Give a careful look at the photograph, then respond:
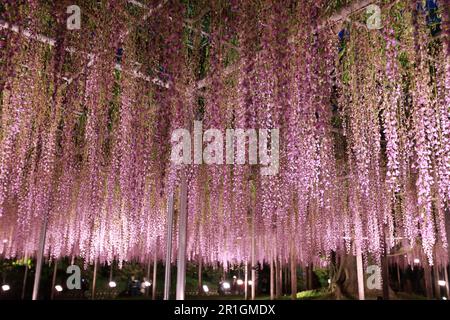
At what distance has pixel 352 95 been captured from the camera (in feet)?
11.3

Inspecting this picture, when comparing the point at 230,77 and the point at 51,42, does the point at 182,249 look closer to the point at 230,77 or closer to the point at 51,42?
the point at 230,77

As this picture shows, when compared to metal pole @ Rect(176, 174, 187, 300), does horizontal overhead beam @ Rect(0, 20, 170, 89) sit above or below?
above

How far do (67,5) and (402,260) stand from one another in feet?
52.9

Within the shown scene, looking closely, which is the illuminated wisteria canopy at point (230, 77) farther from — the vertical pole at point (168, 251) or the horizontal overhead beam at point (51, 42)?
the vertical pole at point (168, 251)

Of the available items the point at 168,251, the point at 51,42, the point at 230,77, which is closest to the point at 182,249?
the point at 168,251

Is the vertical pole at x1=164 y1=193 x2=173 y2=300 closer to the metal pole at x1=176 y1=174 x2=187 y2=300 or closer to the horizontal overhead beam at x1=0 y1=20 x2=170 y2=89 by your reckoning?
the metal pole at x1=176 y1=174 x2=187 y2=300

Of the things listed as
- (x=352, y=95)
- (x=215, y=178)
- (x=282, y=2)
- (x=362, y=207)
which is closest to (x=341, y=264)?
(x=362, y=207)

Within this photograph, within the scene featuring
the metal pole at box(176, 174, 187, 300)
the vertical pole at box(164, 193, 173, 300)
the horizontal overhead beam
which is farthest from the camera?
the vertical pole at box(164, 193, 173, 300)

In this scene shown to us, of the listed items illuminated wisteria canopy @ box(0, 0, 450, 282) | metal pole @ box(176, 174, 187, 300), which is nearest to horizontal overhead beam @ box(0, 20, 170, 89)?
illuminated wisteria canopy @ box(0, 0, 450, 282)

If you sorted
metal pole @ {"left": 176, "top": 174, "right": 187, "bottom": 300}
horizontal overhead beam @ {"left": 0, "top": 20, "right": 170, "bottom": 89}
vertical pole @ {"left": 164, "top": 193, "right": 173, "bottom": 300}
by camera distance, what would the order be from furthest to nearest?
vertical pole @ {"left": 164, "top": 193, "right": 173, "bottom": 300}
metal pole @ {"left": 176, "top": 174, "right": 187, "bottom": 300}
horizontal overhead beam @ {"left": 0, "top": 20, "right": 170, "bottom": 89}

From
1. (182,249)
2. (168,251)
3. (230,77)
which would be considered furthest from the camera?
(230,77)

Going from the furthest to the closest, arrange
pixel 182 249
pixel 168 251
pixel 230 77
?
pixel 230 77 → pixel 168 251 → pixel 182 249

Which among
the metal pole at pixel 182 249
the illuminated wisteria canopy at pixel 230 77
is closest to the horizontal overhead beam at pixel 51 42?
the illuminated wisteria canopy at pixel 230 77
